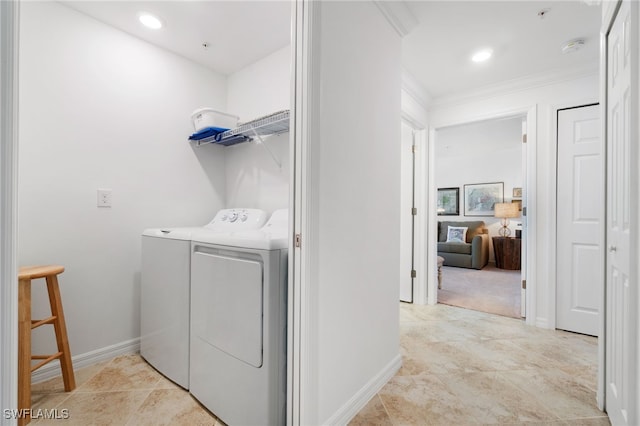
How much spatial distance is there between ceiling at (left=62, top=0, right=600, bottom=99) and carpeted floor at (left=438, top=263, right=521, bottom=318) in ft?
7.74

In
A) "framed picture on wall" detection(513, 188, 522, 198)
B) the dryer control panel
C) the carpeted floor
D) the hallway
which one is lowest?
the carpeted floor

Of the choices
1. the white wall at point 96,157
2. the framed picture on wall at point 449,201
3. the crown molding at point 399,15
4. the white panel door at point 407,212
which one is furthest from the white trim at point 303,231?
the framed picture on wall at point 449,201

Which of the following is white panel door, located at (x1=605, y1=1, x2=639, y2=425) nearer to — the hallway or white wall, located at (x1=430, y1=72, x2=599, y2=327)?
the hallway

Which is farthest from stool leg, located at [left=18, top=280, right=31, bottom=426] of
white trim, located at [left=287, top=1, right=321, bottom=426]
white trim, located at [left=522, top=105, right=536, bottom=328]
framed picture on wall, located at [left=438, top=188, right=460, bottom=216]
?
framed picture on wall, located at [left=438, top=188, right=460, bottom=216]

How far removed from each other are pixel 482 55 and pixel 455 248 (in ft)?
13.4

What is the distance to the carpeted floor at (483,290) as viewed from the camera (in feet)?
10.6

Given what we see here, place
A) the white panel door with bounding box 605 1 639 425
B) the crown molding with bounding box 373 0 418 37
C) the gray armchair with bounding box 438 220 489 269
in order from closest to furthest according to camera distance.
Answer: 1. the white panel door with bounding box 605 1 639 425
2. the crown molding with bounding box 373 0 418 37
3. the gray armchair with bounding box 438 220 489 269

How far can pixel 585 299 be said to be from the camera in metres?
2.46

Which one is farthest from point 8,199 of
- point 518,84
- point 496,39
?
point 518,84

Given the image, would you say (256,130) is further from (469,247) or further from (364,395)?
(469,247)

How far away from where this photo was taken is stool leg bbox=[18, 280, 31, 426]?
1373 millimetres

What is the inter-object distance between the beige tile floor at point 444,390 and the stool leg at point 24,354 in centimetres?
12

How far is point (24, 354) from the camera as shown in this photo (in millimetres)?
1397

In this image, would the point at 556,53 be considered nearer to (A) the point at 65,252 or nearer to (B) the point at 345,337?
(B) the point at 345,337
